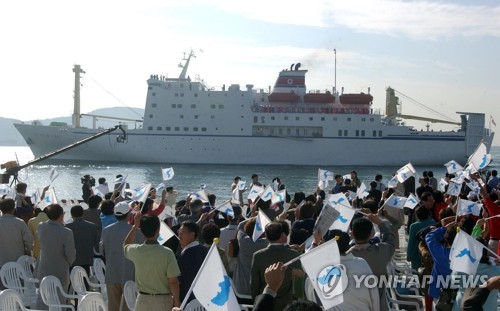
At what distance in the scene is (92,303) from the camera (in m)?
4.19

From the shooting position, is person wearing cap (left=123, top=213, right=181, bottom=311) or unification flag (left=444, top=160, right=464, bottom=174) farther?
unification flag (left=444, top=160, right=464, bottom=174)

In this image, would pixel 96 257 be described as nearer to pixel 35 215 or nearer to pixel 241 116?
pixel 35 215

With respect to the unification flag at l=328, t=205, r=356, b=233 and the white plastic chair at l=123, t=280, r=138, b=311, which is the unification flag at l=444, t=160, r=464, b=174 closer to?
the unification flag at l=328, t=205, r=356, b=233

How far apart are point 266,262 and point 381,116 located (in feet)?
152

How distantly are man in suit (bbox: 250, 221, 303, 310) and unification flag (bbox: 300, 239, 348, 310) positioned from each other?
82cm

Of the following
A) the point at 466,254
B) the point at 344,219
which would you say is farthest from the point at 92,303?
the point at 466,254

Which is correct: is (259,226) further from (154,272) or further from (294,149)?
(294,149)

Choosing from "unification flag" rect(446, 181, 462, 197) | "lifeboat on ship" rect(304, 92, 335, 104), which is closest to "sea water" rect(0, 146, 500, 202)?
"lifeboat on ship" rect(304, 92, 335, 104)

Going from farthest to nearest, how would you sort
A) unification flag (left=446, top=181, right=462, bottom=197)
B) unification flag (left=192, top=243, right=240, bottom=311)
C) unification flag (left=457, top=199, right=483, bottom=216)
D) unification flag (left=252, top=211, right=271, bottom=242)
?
unification flag (left=446, top=181, right=462, bottom=197) → unification flag (left=457, top=199, right=483, bottom=216) → unification flag (left=252, top=211, right=271, bottom=242) → unification flag (left=192, top=243, right=240, bottom=311)

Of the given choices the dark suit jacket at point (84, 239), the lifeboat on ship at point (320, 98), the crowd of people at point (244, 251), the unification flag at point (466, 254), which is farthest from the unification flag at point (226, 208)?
the lifeboat on ship at point (320, 98)

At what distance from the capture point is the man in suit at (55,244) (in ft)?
17.0

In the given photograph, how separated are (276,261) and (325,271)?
82cm

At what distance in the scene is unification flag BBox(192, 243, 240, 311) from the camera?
3.17 m

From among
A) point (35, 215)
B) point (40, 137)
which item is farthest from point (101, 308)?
point (40, 137)
